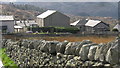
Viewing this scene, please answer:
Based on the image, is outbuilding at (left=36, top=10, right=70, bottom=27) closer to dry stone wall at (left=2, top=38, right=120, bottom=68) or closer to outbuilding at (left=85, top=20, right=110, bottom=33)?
outbuilding at (left=85, top=20, right=110, bottom=33)

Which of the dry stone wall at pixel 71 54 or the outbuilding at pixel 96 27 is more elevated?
the dry stone wall at pixel 71 54

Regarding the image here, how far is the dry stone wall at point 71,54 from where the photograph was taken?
7.65 m

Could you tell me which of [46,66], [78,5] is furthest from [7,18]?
[78,5]

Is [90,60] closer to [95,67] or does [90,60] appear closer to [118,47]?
[95,67]

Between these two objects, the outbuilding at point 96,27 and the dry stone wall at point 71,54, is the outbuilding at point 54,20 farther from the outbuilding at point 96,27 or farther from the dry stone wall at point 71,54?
the dry stone wall at point 71,54

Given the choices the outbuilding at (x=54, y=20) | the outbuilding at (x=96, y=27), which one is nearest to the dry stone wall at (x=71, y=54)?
the outbuilding at (x=96, y=27)

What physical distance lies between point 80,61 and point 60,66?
1.57 m

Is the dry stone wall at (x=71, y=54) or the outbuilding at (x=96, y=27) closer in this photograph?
the dry stone wall at (x=71, y=54)

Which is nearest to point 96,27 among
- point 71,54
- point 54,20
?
point 54,20

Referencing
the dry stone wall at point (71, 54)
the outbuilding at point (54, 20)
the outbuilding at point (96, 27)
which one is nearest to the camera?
the dry stone wall at point (71, 54)

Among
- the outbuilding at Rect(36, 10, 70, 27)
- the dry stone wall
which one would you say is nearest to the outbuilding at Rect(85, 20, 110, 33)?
the outbuilding at Rect(36, 10, 70, 27)

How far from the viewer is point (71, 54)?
10672 millimetres

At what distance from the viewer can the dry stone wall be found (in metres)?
7.65

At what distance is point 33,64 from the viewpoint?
1334 cm
